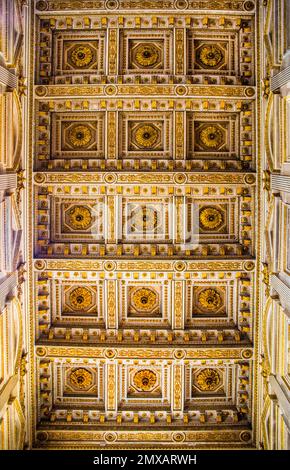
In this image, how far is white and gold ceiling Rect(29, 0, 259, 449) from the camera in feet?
38.9

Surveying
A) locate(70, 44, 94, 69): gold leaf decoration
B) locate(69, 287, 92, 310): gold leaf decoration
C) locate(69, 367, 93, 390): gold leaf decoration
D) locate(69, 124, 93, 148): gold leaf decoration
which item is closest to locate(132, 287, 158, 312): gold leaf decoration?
locate(69, 287, 92, 310): gold leaf decoration

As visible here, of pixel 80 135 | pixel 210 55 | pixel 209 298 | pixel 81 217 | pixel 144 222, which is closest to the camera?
pixel 210 55

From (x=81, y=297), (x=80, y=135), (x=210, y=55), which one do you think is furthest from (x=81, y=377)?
(x=210, y=55)

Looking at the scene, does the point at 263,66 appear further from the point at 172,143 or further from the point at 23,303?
the point at 23,303

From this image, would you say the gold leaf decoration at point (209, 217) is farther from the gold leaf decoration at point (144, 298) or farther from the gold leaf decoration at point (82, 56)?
the gold leaf decoration at point (82, 56)

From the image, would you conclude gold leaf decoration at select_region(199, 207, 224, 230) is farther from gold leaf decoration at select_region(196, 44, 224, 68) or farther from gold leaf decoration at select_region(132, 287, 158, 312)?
gold leaf decoration at select_region(196, 44, 224, 68)

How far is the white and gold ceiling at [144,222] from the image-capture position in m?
11.8

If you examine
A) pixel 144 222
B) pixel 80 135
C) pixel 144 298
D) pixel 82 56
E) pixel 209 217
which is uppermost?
pixel 82 56

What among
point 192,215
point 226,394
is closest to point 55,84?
point 192,215

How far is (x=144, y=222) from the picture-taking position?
12.5 meters

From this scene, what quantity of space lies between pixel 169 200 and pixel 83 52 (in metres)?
5.18

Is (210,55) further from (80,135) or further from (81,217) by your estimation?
(81,217)

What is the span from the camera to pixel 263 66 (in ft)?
37.5

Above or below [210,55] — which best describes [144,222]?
below
